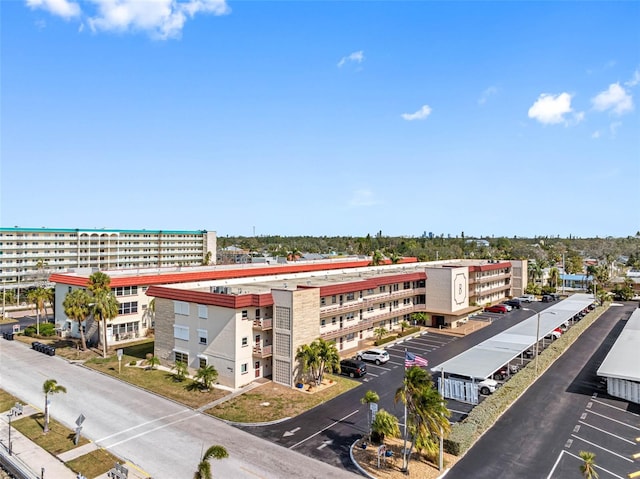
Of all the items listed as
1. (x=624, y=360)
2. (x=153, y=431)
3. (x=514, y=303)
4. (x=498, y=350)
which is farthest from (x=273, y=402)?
(x=514, y=303)

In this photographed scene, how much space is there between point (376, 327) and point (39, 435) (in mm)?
43712

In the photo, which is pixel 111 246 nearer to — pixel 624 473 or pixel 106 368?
pixel 106 368

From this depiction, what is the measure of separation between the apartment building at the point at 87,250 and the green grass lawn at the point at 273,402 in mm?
68301

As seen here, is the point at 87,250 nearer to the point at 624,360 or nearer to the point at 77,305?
the point at 77,305

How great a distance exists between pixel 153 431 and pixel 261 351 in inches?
522

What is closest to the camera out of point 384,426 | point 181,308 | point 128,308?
point 384,426

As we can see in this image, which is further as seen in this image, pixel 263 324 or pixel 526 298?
pixel 526 298

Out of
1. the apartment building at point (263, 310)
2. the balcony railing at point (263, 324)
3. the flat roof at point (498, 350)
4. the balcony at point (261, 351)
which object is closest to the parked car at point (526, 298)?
the apartment building at point (263, 310)

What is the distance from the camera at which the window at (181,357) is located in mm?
47691

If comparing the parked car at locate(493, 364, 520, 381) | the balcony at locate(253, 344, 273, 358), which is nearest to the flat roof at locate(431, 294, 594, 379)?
the parked car at locate(493, 364, 520, 381)

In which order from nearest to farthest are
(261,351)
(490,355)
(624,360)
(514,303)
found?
(261,351) → (624,360) → (490,355) → (514,303)

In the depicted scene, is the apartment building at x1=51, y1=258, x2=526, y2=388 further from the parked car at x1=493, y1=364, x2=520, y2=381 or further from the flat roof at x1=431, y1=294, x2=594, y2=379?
the parked car at x1=493, y1=364, x2=520, y2=381

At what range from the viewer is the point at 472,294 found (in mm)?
84188

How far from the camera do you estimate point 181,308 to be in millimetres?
48156
